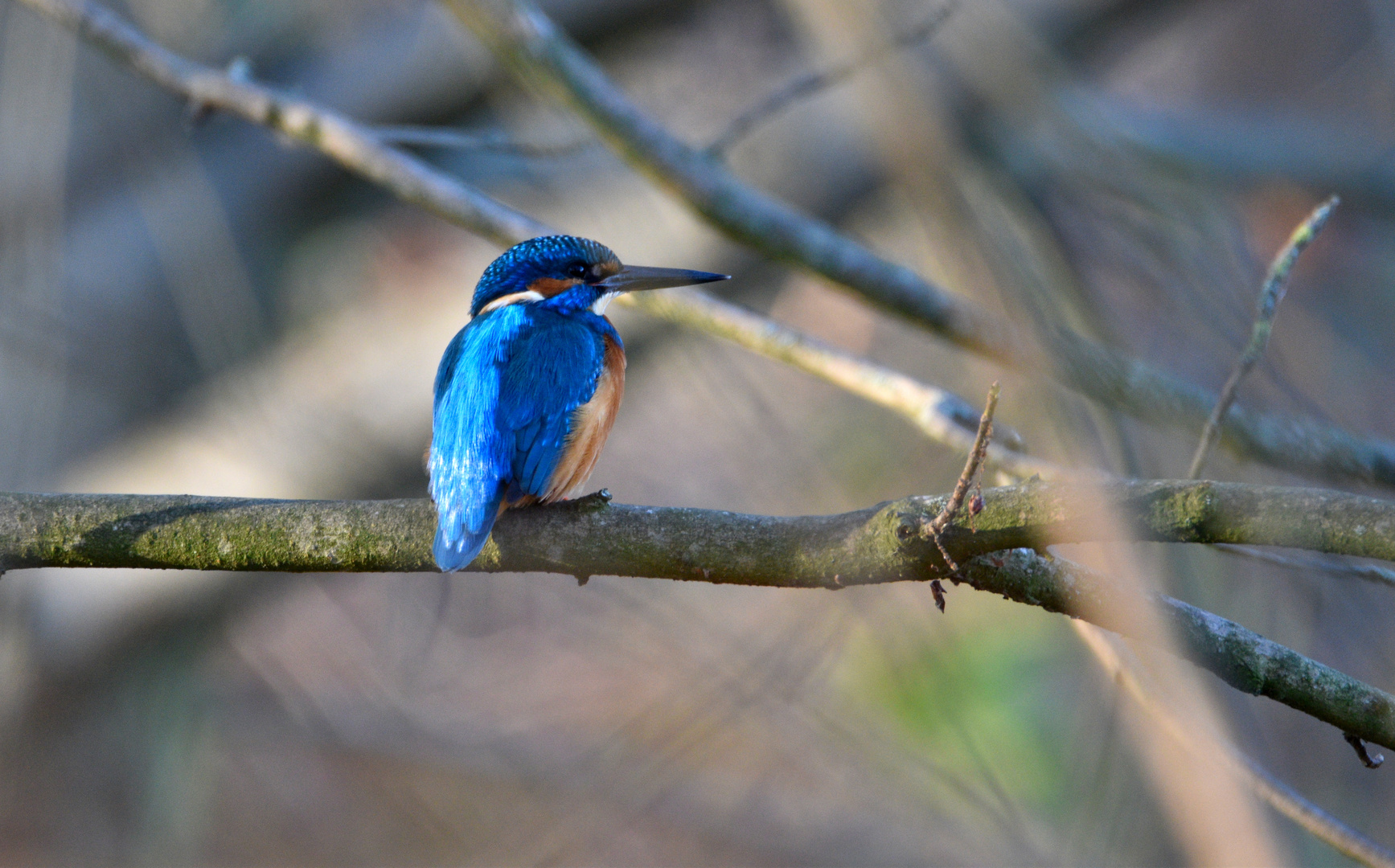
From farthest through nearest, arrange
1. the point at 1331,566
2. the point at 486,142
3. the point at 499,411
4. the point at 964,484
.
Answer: the point at 486,142 < the point at 499,411 < the point at 1331,566 < the point at 964,484

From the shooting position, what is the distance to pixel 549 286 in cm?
286

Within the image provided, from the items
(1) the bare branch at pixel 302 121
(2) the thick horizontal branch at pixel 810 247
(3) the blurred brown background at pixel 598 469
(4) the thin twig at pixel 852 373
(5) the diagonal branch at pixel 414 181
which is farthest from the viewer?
(3) the blurred brown background at pixel 598 469

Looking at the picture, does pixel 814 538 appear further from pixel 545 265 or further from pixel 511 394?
pixel 545 265

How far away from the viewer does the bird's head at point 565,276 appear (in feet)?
9.25

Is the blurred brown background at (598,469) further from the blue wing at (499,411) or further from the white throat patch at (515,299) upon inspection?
the blue wing at (499,411)

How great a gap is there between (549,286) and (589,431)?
26.0 inches

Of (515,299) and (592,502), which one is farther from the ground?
(515,299)

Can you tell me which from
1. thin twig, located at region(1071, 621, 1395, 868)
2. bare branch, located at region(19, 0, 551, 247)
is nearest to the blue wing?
bare branch, located at region(19, 0, 551, 247)

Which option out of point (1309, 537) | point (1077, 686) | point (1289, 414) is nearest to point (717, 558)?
point (1309, 537)

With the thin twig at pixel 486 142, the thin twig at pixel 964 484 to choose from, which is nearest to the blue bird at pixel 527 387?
the thin twig at pixel 486 142

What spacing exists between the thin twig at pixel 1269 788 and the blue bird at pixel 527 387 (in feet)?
3.47

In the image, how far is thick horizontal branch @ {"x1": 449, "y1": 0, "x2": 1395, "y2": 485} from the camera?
2559 millimetres

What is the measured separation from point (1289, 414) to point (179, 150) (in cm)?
442

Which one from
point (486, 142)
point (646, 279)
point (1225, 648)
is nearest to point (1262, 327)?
point (1225, 648)
